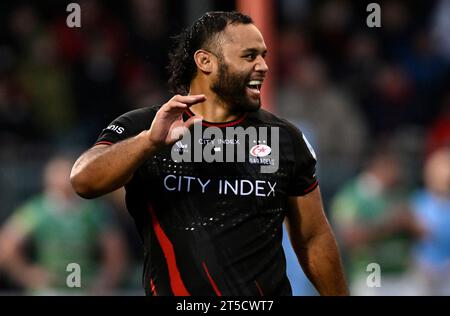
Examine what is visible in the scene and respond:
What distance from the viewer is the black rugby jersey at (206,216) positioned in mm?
4785

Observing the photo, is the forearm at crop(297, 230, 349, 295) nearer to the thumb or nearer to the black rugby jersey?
the black rugby jersey

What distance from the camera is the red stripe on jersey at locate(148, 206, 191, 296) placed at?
478 cm

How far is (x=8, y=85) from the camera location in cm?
1087

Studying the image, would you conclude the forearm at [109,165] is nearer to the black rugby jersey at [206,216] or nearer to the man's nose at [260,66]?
the black rugby jersey at [206,216]

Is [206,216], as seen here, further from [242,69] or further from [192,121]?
[242,69]

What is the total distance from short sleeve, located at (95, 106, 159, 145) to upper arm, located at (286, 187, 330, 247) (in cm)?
75

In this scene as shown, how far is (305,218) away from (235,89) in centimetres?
68

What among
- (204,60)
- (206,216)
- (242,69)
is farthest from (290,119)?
(206,216)

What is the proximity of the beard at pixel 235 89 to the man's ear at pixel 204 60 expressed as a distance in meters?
0.06

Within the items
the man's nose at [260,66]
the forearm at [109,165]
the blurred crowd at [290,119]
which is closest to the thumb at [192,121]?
the forearm at [109,165]

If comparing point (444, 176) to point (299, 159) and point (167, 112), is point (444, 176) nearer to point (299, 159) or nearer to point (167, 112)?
point (299, 159)
